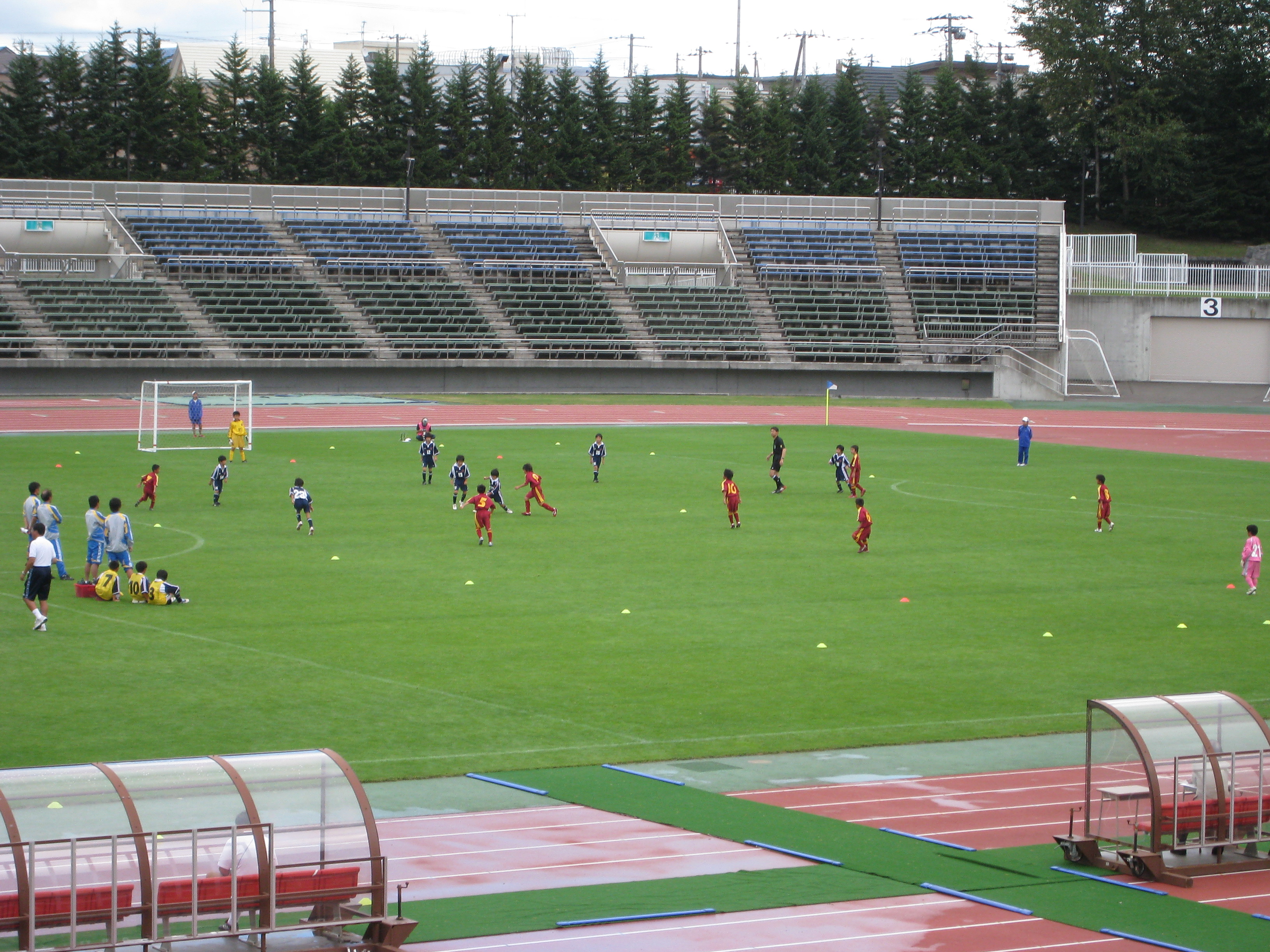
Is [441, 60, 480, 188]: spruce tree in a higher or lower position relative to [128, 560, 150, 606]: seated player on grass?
higher

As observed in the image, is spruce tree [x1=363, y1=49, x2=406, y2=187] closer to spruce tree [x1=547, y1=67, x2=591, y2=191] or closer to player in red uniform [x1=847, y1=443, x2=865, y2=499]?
spruce tree [x1=547, y1=67, x2=591, y2=191]

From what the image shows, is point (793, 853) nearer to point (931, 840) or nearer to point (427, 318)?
point (931, 840)

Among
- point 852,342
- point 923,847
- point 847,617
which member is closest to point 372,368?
point 852,342

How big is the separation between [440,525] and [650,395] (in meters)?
37.3

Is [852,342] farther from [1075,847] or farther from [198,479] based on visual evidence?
[1075,847]

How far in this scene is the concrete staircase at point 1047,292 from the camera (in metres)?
67.6

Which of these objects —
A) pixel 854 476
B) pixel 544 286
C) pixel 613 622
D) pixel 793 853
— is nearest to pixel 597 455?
pixel 854 476

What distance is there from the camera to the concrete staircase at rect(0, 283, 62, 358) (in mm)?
58406

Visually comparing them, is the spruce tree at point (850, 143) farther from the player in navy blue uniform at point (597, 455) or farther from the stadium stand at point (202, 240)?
the player in navy blue uniform at point (597, 455)

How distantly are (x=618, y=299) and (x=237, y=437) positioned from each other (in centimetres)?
3485

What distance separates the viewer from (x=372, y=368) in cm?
6312

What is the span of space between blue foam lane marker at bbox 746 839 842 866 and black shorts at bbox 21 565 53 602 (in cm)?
1083

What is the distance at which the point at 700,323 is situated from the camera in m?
68.9

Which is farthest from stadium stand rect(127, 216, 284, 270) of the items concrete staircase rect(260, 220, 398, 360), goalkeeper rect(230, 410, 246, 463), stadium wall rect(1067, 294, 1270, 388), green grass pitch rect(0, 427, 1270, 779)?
stadium wall rect(1067, 294, 1270, 388)
